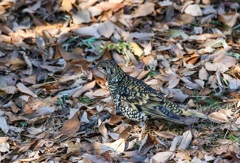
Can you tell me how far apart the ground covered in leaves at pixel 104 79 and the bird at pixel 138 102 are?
0.17 meters

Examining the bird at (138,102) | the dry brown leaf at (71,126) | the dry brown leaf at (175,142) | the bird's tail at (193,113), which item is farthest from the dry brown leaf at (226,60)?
the dry brown leaf at (71,126)

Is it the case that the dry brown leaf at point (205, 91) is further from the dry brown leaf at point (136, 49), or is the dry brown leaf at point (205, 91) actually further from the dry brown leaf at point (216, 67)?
the dry brown leaf at point (136, 49)

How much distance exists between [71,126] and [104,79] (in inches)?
44.3

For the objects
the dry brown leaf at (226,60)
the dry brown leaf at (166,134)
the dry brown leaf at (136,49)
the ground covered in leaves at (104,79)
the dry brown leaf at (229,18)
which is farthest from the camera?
the dry brown leaf at (229,18)

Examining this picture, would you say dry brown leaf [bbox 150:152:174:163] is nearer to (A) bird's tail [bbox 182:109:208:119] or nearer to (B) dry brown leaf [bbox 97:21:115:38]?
(A) bird's tail [bbox 182:109:208:119]

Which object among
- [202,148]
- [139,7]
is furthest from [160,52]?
[202,148]

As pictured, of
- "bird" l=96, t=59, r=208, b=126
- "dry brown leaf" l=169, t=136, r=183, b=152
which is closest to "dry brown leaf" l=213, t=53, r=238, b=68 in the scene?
"bird" l=96, t=59, r=208, b=126

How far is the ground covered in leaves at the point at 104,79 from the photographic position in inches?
255

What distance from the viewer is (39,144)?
6598 millimetres

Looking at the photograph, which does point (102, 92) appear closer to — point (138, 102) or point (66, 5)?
point (138, 102)

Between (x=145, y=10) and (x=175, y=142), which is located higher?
(x=145, y=10)

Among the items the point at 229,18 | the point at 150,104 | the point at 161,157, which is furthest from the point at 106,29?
the point at 161,157

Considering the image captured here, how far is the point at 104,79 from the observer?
773 cm

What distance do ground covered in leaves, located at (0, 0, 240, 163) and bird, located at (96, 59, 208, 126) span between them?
172 millimetres
